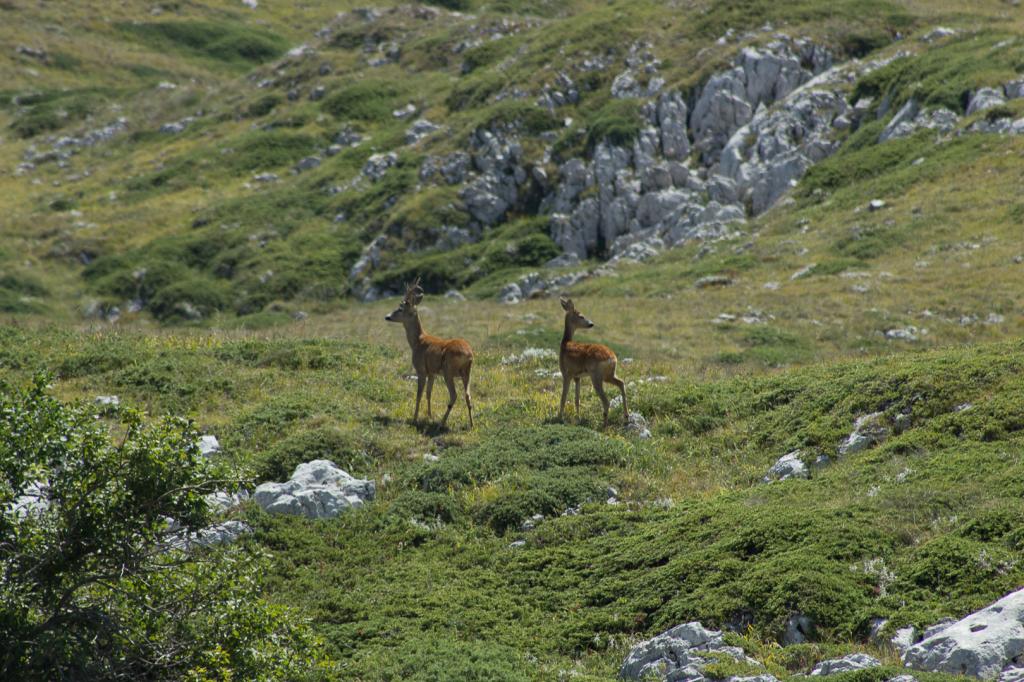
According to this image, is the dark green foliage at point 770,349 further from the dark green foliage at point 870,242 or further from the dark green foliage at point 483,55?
the dark green foliage at point 483,55

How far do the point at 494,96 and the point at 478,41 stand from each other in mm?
18077

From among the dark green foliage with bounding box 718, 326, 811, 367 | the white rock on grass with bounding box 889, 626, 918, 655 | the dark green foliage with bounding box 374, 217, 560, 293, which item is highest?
the white rock on grass with bounding box 889, 626, 918, 655

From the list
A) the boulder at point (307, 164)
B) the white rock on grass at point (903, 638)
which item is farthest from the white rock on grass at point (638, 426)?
the boulder at point (307, 164)

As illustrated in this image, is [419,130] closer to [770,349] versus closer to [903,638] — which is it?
[770,349]

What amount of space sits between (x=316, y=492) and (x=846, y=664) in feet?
32.0

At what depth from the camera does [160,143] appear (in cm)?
8138

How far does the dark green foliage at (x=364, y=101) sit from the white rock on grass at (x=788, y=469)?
6182cm

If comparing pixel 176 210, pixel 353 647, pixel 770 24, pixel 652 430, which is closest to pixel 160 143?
pixel 176 210

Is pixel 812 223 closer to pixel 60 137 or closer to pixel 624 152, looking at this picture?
pixel 624 152

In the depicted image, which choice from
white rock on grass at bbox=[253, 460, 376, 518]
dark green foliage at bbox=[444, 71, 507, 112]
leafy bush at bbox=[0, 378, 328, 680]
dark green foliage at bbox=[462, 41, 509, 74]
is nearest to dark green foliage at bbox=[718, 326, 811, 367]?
white rock on grass at bbox=[253, 460, 376, 518]

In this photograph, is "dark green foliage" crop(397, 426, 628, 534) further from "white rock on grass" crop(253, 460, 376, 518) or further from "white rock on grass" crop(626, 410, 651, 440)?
"white rock on grass" crop(626, 410, 651, 440)

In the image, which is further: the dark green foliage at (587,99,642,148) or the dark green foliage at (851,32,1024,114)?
the dark green foliage at (587,99,642,148)

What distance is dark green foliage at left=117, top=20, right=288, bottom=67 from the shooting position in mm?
120875

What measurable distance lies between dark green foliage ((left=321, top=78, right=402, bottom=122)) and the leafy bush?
66.4m
